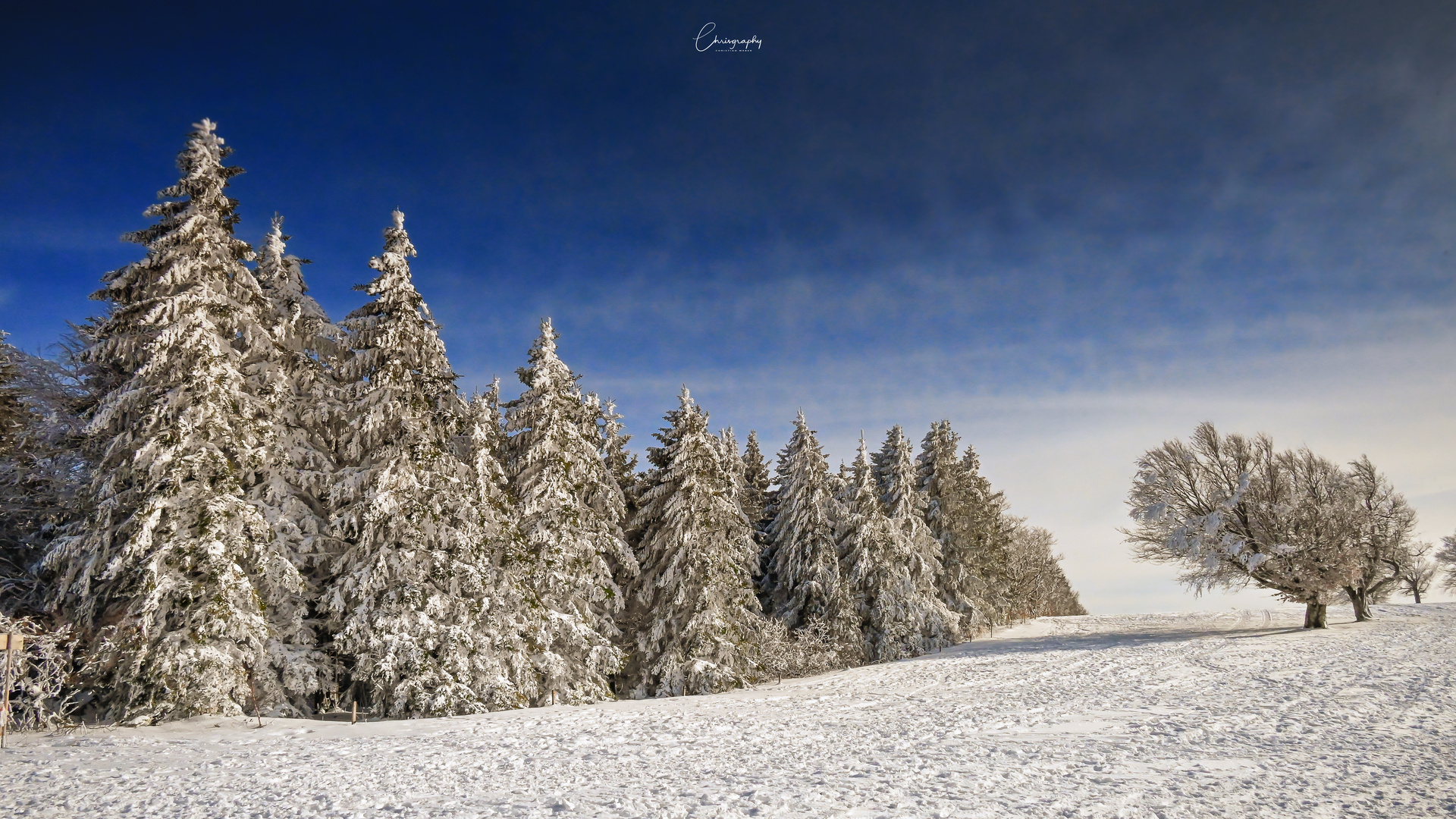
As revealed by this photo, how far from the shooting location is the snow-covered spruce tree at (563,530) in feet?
72.1

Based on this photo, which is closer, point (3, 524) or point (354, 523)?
point (354, 523)

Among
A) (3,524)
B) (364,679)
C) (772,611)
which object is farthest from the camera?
(772,611)

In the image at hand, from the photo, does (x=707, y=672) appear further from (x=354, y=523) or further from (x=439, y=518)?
(x=354, y=523)

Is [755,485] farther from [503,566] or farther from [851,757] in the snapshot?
[851,757]

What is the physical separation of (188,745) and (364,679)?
5146mm

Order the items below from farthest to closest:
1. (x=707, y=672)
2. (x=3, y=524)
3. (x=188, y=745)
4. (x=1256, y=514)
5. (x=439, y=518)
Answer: (x=1256, y=514) < (x=707, y=672) < (x=3, y=524) < (x=439, y=518) < (x=188, y=745)

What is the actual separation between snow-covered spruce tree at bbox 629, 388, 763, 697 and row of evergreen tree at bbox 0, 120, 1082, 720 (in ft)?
0.34

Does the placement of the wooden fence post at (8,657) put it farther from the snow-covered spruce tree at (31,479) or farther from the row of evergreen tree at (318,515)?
the snow-covered spruce tree at (31,479)

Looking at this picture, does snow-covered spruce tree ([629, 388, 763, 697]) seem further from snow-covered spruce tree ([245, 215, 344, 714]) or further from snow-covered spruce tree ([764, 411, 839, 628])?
snow-covered spruce tree ([245, 215, 344, 714])

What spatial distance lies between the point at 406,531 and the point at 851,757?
12725 millimetres

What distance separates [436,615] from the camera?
18281mm

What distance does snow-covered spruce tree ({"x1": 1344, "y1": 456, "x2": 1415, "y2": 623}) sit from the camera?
3077cm

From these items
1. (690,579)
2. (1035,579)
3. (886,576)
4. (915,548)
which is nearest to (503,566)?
(690,579)

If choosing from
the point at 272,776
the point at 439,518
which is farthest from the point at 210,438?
the point at 272,776
